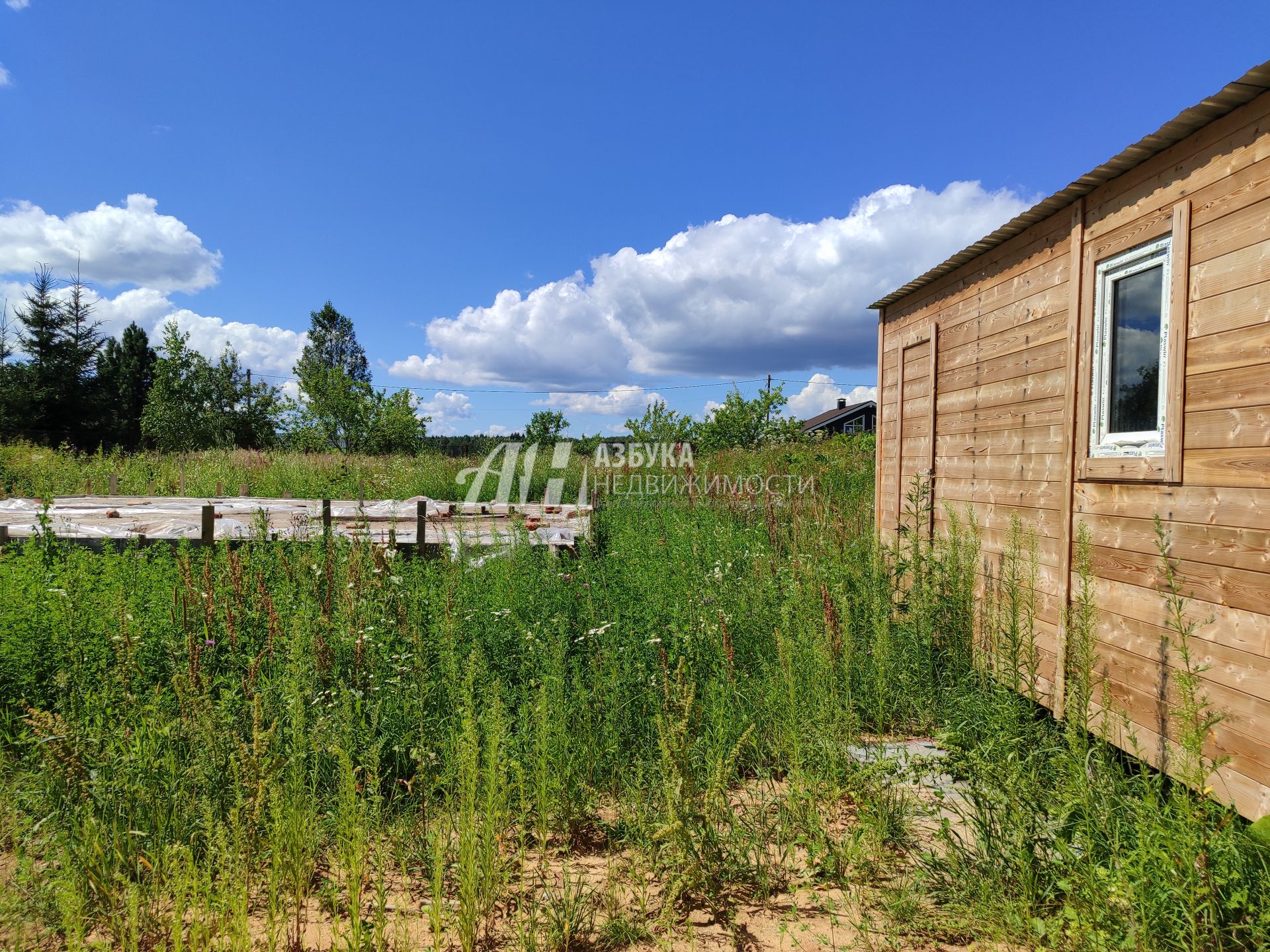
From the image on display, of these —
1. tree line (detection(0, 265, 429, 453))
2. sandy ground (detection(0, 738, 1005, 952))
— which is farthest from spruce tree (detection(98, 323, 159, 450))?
sandy ground (detection(0, 738, 1005, 952))

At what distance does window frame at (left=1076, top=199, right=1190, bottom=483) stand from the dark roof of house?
1.04 feet

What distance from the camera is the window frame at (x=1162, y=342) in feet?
10.3

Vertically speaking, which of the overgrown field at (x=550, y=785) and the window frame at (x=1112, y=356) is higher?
the window frame at (x=1112, y=356)

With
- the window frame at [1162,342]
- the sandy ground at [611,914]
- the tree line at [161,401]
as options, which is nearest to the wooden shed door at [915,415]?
the window frame at [1162,342]

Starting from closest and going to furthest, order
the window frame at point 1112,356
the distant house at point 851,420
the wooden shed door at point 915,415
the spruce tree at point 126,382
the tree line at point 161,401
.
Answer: the window frame at point 1112,356
the wooden shed door at point 915,415
the tree line at point 161,401
the spruce tree at point 126,382
the distant house at point 851,420

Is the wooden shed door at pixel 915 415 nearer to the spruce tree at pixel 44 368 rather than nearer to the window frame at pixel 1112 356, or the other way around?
the window frame at pixel 1112 356

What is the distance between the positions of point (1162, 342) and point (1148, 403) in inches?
12.2

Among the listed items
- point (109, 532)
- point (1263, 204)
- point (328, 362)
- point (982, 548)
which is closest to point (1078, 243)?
point (1263, 204)

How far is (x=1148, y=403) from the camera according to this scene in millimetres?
3400

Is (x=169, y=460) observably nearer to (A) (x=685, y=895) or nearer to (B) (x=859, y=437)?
(B) (x=859, y=437)

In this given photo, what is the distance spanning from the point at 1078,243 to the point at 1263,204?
3.99 ft

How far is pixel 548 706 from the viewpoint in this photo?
120 inches

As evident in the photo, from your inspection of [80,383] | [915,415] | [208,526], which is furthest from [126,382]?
[915,415]

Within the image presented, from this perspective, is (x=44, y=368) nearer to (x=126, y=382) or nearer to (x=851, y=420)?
(x=126, y=382)
